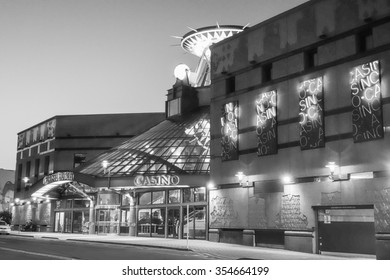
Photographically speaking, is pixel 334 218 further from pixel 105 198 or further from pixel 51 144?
pixel 51 144

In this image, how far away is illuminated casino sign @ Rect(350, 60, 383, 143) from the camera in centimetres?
2788

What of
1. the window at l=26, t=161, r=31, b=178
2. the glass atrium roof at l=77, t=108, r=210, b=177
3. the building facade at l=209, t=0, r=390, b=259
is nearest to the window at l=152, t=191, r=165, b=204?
the glass atrium roof at l=77, t=108, r=210, b=177

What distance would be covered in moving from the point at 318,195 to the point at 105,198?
1203 inches

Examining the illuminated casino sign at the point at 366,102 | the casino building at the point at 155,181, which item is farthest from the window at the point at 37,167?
the illuminated casino sign at the point at 366,102

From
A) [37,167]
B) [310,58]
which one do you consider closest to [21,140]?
[37,167]

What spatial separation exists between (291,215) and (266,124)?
6.90 metres

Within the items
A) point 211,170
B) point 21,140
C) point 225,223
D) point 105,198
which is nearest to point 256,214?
point 225,223

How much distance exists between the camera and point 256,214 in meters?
36.2

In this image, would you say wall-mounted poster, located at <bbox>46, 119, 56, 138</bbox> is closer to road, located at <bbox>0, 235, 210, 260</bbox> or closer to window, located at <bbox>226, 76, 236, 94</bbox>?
window, located at <bbox>226, 76, 236, 94</bbox>

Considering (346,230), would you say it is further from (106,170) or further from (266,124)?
(106,170)

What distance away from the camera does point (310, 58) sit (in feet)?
110

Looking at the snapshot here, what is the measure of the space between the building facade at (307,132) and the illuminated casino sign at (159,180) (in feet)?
15.4

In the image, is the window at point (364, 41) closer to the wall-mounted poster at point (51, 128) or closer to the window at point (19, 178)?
the wall-mounted poster at point (51, 128)
